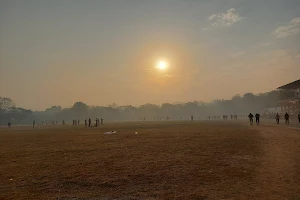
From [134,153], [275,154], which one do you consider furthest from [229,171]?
[134,153]

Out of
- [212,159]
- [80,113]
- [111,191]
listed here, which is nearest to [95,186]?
[111,191]

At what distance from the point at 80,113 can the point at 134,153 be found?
186 meters

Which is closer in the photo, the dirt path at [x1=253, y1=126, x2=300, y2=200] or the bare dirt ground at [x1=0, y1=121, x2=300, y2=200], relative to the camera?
the dirt path at [x1=253, y1=126, x2=300, y2=200]

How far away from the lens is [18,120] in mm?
149375

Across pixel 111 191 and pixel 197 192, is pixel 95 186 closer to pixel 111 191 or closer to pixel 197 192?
pixel 111 191

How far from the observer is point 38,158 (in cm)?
1780

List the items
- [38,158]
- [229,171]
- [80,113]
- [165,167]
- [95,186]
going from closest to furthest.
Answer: [95,186]
[229,171]
[165,167]
[38,158]
[80,113]

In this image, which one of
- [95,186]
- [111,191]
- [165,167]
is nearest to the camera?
[111,191]

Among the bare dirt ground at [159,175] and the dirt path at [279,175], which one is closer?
the dirt path at [279,175]

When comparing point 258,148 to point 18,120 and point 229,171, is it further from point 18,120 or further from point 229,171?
point 18,120

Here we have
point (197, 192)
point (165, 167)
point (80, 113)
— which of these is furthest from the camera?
point (80, 113)

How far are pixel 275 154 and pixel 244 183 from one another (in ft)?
21.6

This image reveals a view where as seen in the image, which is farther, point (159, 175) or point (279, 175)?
point (159, 175)

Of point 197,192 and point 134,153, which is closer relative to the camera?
point 197,192
